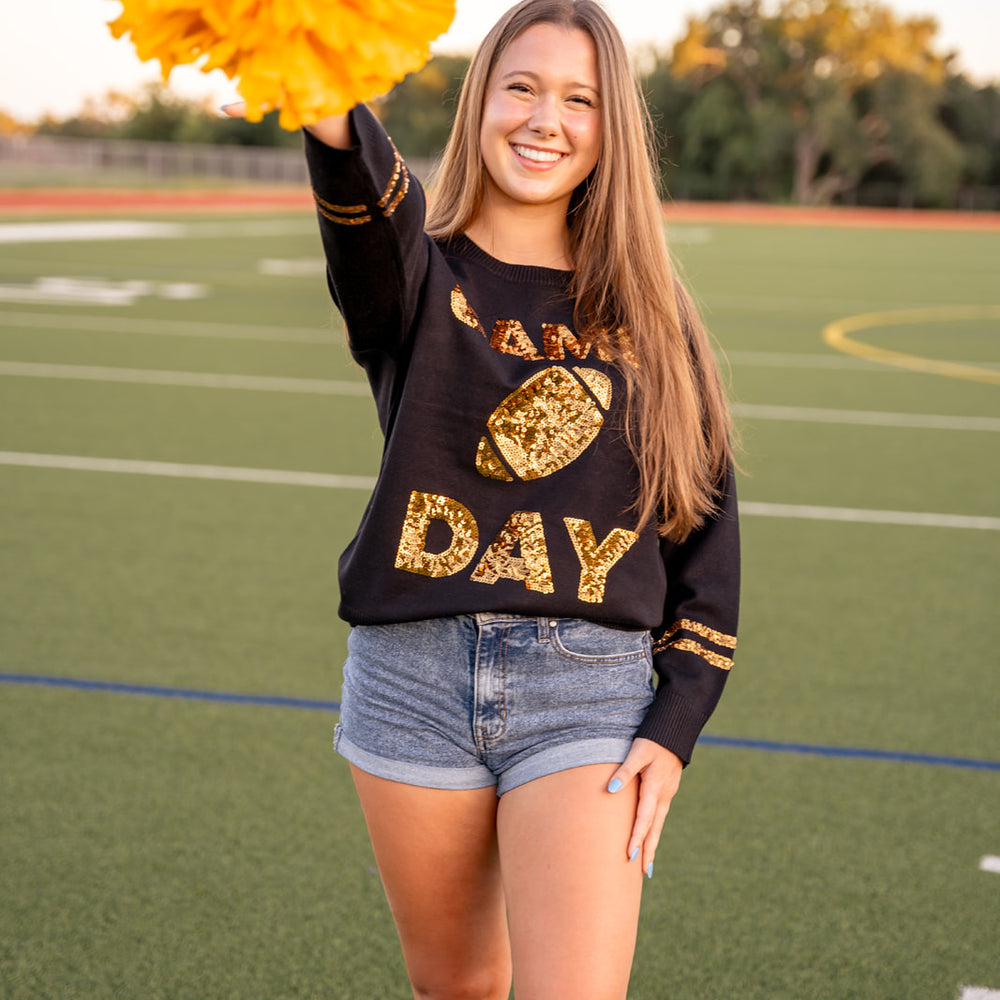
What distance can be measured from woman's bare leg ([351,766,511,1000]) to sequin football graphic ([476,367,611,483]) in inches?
19.2

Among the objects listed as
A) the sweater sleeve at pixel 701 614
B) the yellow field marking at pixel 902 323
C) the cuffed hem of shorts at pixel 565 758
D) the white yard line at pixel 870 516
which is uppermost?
the sweater sleeve at pixel 701 614

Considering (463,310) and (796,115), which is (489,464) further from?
(796,115)

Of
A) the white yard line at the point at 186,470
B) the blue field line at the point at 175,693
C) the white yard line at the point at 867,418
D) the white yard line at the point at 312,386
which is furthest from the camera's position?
the white yard line at the point at 312,386

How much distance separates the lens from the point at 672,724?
2.03m

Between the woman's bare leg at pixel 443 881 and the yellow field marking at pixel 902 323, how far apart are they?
10457mm

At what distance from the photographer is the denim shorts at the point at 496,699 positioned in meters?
1.97

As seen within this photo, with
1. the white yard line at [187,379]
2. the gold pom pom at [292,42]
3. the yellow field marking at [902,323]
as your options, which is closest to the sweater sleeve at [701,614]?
the gold pom pom at [292,42]

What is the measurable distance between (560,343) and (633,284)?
149mm

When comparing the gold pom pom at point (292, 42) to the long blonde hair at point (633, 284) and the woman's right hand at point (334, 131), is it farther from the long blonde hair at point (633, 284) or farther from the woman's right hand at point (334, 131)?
the long blonde hair at point (633, 284)

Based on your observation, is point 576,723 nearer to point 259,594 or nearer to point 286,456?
point 259,594

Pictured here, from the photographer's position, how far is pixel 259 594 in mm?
5508

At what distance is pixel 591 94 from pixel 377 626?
0.87 m

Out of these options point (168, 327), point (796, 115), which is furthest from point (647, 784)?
point (796, 115)

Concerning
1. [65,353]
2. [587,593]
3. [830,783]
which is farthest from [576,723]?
[65,353]
